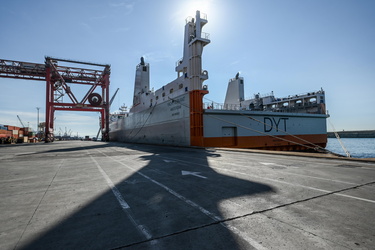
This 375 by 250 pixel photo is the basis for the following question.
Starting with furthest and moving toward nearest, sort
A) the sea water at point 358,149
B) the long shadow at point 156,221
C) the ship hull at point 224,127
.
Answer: the sea water at point 358,149 < the ship hull at point 224,127 < the long shadow at point 156,221

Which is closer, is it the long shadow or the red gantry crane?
the long shadow

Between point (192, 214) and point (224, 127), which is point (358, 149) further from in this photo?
point (192, 214)

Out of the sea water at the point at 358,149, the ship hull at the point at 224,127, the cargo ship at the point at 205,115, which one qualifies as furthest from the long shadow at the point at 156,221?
the sea water at the point at 358,149

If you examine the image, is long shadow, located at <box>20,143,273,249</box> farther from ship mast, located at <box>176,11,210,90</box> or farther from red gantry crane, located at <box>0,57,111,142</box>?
red gantry crane, located at <box>0,57,111,142</box>

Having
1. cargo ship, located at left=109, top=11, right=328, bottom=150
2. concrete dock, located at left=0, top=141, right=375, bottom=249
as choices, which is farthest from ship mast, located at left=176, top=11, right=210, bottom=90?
concrete dock, located at left=0, top=141, right=375, bottom=249

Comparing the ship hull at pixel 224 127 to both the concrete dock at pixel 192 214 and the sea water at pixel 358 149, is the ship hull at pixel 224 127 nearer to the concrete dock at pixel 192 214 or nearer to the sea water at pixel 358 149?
the sea water at pixel 358 149

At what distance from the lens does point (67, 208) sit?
12.8 ft

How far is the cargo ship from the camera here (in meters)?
22.0

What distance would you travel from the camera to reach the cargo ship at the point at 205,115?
2203 cm

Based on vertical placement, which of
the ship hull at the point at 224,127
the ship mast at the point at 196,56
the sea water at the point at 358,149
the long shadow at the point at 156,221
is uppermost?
the ship mast at the point at 196,56

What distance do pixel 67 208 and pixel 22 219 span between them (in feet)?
2.29

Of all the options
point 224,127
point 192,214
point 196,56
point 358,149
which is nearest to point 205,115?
point 224,127

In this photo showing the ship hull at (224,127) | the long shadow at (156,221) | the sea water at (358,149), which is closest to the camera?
the long shadow at (156,221)

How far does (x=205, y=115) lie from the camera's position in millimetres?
22016
